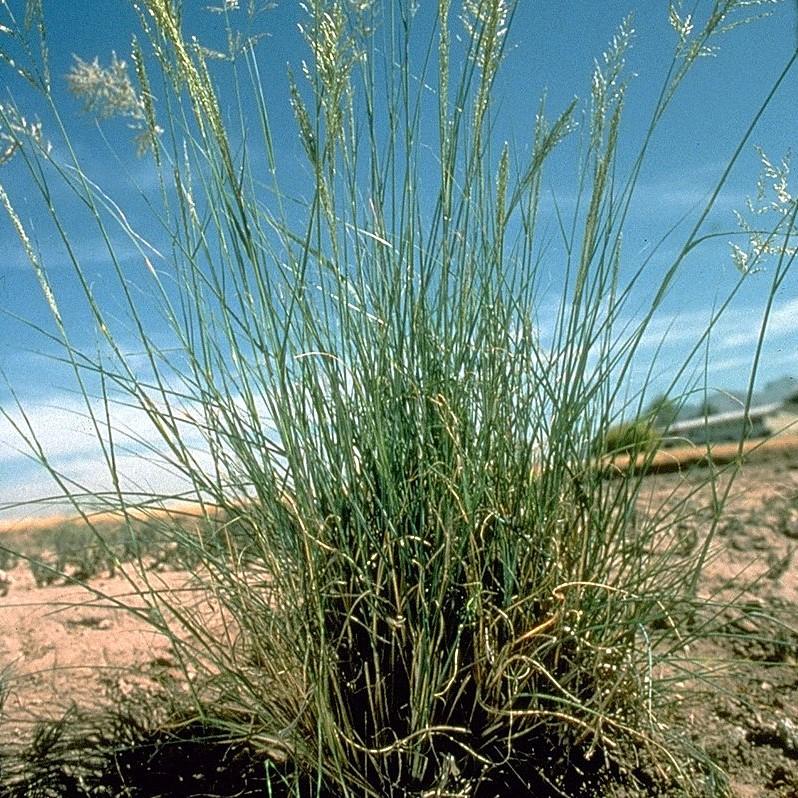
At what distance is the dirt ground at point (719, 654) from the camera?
5.93 ft

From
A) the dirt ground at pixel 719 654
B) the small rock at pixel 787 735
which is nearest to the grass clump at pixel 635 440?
the dirt ground at pixel 719 654

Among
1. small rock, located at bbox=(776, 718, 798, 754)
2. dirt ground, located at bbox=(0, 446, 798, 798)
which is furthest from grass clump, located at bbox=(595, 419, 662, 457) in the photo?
small rock, located at bbox=(776, 718, 798, 754)

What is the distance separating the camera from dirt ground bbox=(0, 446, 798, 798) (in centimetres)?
181

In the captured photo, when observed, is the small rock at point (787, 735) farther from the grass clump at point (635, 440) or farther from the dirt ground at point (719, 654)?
the grass clump at point (635, 440)

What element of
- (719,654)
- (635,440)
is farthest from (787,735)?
(635,440)

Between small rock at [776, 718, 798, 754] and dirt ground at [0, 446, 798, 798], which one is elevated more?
dirt ground at [0, 446, 798, 798]

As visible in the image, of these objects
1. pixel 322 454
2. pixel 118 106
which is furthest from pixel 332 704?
pixel 118 106

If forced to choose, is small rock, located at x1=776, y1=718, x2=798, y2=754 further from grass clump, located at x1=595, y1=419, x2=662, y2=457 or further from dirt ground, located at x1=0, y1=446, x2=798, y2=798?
grass clump, located at x1=595, y1=419, x2=662, y2=457

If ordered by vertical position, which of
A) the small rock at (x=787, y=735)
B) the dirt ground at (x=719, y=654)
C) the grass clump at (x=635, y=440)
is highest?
the grass clump at (x=635, y=440)

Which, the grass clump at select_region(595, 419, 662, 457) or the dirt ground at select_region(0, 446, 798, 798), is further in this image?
the dirt ground at select_region(0, 446, 798, 798)

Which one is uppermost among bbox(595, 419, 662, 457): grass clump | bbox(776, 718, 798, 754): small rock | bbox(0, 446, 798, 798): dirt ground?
bbox(595, 419, 662, 457): grass clump

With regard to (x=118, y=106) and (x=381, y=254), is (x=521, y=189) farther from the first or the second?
(x=118, y=106)

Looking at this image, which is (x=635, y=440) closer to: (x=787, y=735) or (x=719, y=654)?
(x=787, y=735)

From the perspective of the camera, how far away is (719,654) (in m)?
2.26
